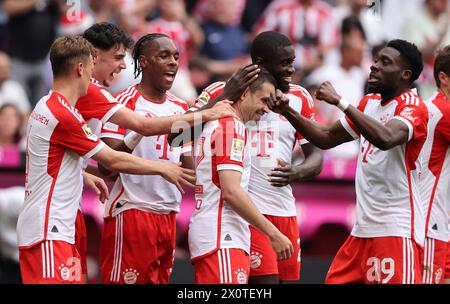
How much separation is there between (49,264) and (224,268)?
1.20 metres

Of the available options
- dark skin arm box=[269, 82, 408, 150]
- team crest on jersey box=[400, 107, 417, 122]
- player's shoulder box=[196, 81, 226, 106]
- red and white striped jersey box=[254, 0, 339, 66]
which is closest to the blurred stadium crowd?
red and white striped jersey box=[254, 0, 339, 66]

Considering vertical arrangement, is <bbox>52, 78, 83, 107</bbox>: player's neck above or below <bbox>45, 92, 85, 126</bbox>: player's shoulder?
above

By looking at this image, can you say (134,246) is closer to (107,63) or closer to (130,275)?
(130,275)

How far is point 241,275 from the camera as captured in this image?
285 inches

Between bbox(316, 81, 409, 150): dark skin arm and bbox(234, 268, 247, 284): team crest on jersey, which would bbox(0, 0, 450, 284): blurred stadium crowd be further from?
bbox(234, 268, 247, 284): team crest on jersey

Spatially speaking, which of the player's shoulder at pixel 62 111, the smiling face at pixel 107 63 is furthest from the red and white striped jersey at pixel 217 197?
the smiling face at pixel 107 63

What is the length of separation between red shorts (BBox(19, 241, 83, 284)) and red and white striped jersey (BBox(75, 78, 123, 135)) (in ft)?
3.84

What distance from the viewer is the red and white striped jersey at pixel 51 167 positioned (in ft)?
24.0

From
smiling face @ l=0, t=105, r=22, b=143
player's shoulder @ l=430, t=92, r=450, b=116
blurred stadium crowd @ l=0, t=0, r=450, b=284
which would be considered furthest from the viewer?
blurred stadium crowd @ l=0, t=0, r=450, b=284

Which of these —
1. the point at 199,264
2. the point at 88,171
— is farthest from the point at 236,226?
Result: the point at 88,171

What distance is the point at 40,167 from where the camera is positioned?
7336 mm

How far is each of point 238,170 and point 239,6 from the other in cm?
750

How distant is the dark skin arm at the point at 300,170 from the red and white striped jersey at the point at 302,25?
547 centimetres

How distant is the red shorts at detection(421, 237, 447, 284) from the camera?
8234 millimetres
